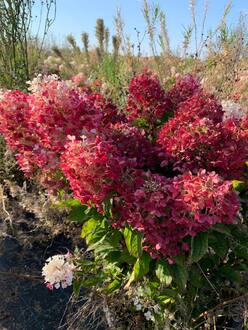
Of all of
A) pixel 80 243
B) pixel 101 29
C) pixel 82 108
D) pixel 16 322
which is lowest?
pixel 16 322

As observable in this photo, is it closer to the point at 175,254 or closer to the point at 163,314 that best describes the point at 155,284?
the point at 163,314

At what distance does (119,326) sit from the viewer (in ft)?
6.43

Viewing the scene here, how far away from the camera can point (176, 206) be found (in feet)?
4.54

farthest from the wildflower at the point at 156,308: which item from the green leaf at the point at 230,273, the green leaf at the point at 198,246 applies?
the green leaf at the point at 198,246

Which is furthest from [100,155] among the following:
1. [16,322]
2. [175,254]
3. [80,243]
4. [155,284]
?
[80,243]

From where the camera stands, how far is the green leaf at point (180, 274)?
159cm

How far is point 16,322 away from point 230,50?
2.98 m

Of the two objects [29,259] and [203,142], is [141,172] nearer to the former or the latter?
[203,142]

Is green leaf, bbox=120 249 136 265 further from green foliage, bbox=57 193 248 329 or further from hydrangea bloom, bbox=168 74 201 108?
hydrangea bloom, bbox=168 74 201 108

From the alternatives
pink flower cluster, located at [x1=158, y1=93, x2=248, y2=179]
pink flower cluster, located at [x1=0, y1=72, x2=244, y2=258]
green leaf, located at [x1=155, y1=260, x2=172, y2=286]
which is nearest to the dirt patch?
green leaf, located at [x1=155, y1=260, x2=172, y2=286]

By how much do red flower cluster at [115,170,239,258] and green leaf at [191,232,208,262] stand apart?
4cm

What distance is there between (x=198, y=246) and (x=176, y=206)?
197mm

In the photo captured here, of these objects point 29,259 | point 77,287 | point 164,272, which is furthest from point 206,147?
point 29,259

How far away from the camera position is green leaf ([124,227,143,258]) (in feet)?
5.00
